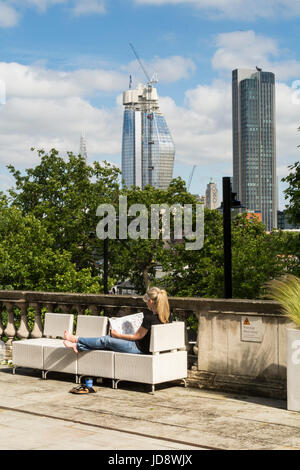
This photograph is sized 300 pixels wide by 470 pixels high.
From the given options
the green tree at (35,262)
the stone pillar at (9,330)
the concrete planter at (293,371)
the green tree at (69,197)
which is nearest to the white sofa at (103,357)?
the stone pillar at (9,330)

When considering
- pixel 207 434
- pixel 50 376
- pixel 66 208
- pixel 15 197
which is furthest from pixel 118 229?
pixel 207 434

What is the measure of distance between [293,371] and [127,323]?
8.08 feet

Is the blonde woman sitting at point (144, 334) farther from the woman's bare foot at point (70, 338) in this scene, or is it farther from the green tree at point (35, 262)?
the green tree at point (35, 262)

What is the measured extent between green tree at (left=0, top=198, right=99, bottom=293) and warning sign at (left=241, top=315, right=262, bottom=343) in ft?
118

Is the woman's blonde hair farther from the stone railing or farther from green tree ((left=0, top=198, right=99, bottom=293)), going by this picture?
green tree ((left=0, top=198, right=99, bottom=293))

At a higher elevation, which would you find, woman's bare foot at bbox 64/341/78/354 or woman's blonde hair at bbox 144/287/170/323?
woman's blonde hair at bbox 144/287/170/323

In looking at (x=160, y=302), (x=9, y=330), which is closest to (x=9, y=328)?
(x=9, y=330)

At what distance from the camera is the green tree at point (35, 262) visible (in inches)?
1758

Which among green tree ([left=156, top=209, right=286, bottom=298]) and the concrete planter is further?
green tree ([left=156, top=209, right=286, bottom=298])

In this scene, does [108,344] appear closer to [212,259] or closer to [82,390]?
[82,390]

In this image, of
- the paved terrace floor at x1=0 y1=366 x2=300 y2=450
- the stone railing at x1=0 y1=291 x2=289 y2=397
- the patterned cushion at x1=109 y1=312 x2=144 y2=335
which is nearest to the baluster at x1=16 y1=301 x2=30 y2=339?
the stone railing at x1=0 y1=291 x2=289 y2=397

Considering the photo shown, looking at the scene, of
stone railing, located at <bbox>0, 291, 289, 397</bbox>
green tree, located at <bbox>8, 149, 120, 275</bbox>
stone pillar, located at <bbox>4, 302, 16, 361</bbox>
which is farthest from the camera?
green tree, located at <bbox>8, 149, 120, 275</bbox>

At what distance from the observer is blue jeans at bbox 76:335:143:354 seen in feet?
26.6

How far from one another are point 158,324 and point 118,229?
4679 centimetres
